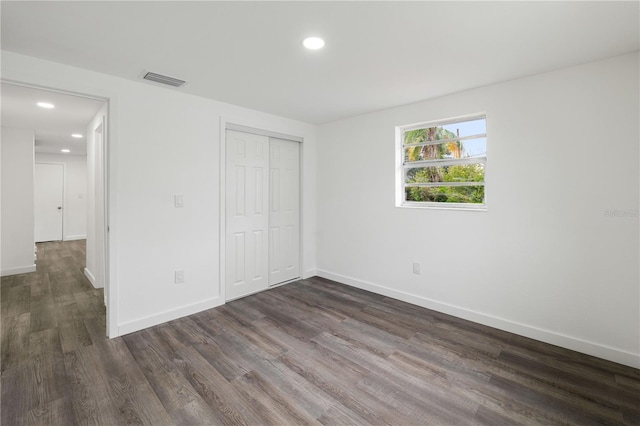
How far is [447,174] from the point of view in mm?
3326

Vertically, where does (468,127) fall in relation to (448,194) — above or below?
above

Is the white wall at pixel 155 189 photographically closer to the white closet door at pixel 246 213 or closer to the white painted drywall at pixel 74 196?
the white closet door at pixel 246 213

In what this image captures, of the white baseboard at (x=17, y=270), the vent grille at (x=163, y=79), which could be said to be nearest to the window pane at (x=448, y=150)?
the vent grille at (x=163, y=79)

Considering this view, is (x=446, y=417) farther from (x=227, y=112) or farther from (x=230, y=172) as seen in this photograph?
(x=227, y=112)

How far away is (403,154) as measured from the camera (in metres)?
3.73

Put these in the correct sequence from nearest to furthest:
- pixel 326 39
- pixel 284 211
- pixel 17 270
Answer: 1. pixel 326 39
2. pixel 284 211
3. pixel 17 270

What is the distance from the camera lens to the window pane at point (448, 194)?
3.13m

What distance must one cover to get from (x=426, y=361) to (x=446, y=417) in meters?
0.60

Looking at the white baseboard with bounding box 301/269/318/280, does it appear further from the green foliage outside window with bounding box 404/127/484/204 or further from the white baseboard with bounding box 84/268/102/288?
the white baseboard with bounding box 84/268/102/288

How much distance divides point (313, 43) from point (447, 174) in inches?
81.7

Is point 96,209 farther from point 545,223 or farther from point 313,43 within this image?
point 545,223

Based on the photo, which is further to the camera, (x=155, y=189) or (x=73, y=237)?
(x=73, y=237)

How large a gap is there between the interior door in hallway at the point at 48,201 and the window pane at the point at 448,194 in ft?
29.2

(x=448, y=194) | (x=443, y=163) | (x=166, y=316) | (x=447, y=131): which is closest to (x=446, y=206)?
(x=448, y=194)
